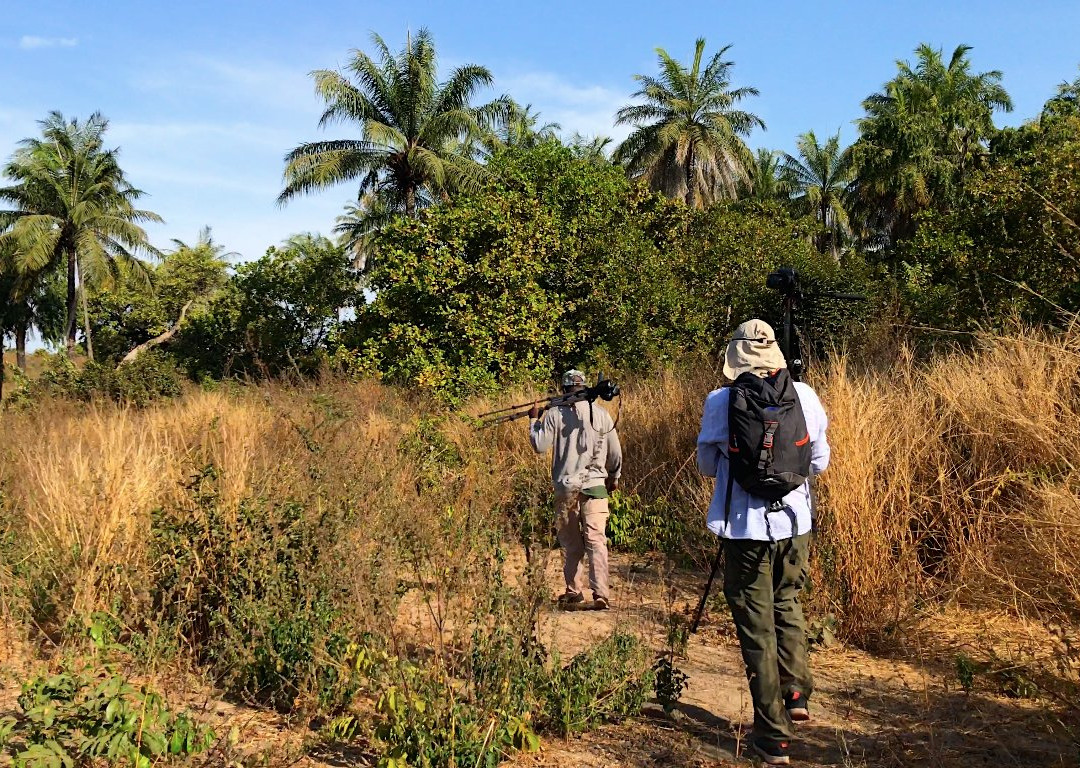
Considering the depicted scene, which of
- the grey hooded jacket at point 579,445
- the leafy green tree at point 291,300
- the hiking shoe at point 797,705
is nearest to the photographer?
the hiking shoe at point 797,705

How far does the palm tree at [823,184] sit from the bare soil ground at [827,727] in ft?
125

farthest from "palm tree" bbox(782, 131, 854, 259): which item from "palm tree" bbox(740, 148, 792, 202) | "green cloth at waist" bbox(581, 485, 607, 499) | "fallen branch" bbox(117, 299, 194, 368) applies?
"green cloth at waist" bbox(581, 485, 607, 499)

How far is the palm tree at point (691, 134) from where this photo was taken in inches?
1366

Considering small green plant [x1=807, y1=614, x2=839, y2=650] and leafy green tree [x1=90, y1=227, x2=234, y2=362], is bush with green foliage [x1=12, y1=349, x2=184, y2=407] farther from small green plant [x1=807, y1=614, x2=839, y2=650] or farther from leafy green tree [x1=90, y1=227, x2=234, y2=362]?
leafy green tree [x1=90, y1=227, x2=234, y2=362]

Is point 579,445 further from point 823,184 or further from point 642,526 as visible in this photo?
point 823,184

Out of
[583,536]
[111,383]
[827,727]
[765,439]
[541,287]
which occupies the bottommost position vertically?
[827,727]

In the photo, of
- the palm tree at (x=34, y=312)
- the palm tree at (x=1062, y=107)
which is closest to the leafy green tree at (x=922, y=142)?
the palm tree at (x=1062, y=107)

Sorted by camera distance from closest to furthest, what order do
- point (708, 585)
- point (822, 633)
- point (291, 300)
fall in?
point (708, 585), point (822, 633), point (291, 300)

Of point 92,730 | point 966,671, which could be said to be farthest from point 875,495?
point 92,730

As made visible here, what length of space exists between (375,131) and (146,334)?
21154 mm

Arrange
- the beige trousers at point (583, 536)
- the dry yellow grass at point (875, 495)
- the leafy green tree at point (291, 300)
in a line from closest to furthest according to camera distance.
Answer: the dry yellow grass at point (875, 495)
the beige trousers at point (583, 536)
the leafy green tree at point (291, 300)

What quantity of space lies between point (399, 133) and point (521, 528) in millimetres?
22545

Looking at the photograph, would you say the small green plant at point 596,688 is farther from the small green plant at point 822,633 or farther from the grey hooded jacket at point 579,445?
the grey hooded jacket at point 579,445

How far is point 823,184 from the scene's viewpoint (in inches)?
1658
